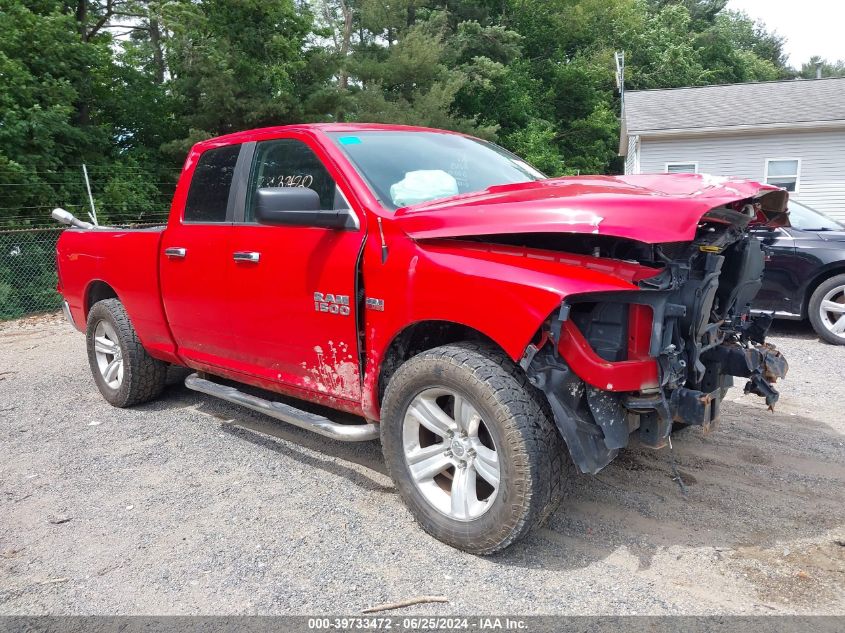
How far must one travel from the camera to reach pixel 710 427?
2.94 meters

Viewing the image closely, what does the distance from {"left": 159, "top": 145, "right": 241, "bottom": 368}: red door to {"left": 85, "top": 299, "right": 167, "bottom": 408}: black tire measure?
65cm

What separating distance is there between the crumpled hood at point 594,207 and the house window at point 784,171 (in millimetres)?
16269

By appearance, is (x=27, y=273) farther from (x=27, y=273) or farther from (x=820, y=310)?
(x=820, y=310)

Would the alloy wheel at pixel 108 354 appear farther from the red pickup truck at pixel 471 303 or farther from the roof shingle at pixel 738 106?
the roof shingle at pixel 738 106

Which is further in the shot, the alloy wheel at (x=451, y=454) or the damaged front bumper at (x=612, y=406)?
the alloy wheel at (x=451, y=454)

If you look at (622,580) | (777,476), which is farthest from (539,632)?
(777,476)

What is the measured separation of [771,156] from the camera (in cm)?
1719

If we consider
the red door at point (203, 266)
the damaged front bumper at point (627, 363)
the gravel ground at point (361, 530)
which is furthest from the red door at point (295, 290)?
the damaged front bumper at point (627, 363)

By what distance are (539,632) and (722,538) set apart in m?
1.14

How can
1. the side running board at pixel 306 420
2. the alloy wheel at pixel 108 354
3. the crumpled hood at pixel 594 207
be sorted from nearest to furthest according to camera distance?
the crumpled hood at pixel 594 207
the side running board at pixel 306 420
the alloy wheel at pixel 108 354

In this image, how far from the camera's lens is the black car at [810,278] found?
22.8 feet

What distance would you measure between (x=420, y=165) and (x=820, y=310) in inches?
217

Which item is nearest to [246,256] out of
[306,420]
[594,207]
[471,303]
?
[306,420]

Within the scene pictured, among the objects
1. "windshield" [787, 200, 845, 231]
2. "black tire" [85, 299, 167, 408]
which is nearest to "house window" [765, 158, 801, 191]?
"windshield" [787, 200, 845, 231]
